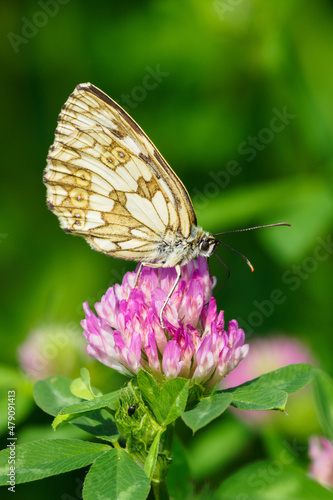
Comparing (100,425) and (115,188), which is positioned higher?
(115,188)

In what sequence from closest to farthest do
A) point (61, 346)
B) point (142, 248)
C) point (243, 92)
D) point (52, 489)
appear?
point (142, 248), point (52, 489), point (61, 346), point (243, 92)

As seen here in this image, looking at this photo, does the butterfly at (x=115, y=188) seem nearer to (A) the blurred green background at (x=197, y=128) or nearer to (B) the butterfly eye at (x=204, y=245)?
(B) the butterfly eye at (x=204, y=245)

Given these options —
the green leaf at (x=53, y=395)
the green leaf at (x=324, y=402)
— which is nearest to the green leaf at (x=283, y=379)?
the green leaf at (x=324, y=402)

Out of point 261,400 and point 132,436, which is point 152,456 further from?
point 261,400

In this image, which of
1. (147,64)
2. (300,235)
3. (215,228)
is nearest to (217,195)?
(215,228)

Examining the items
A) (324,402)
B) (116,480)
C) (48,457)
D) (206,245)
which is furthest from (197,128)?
(116,480)

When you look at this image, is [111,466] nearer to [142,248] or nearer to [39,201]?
[142,248]

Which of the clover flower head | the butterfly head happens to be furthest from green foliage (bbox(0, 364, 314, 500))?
the butterfly head

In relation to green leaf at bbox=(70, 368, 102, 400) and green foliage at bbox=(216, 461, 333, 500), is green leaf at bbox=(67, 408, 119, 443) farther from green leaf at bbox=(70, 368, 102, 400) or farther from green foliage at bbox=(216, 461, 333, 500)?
green foliage at bbox=(216, 461, 333, 500)
